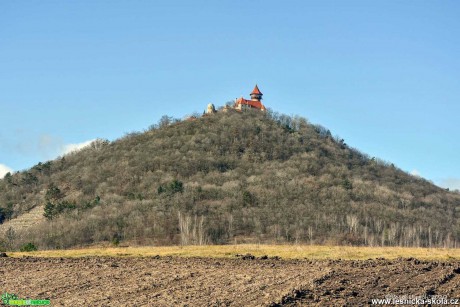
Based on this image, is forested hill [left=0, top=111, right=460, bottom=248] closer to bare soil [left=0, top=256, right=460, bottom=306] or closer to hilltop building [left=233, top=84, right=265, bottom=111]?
hilltop building [left=233, top=84, right=265, bottom=111]

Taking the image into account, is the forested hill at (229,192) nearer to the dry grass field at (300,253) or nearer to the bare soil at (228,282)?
the dry grass field at (300,253)

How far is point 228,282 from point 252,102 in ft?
520

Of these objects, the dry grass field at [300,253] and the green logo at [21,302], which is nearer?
the green logo at [21,302]

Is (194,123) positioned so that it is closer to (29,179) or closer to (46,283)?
(29,179)

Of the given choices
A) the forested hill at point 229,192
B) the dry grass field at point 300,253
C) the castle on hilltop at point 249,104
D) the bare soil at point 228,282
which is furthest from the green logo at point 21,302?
the castle on hilltop at point 249,104

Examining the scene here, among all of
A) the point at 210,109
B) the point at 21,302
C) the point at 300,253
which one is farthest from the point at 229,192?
the point at 21,302

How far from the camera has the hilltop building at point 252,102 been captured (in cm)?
17925

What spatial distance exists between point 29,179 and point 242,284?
468ft

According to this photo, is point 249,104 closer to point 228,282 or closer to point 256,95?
point 256,95

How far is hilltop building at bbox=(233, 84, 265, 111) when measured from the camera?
179m

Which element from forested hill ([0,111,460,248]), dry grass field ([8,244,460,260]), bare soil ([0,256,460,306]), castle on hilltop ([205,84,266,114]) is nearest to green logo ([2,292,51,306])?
bare soil ([0,256,460,306])

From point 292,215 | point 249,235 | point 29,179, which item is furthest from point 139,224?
point 29,179

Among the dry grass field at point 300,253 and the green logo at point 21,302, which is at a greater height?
the dry grass field at point 300,253

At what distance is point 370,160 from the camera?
170000mm
